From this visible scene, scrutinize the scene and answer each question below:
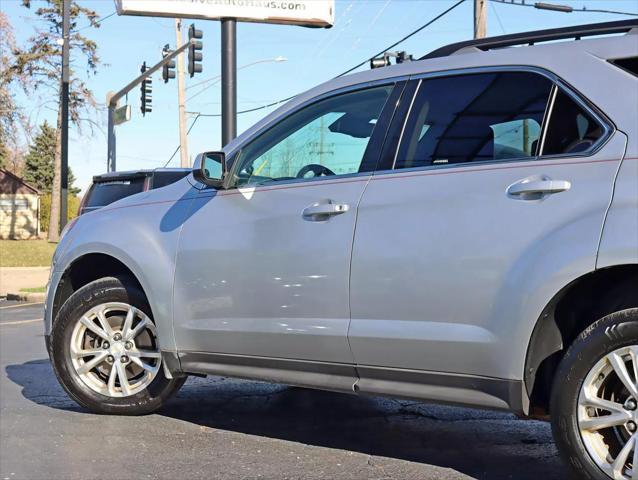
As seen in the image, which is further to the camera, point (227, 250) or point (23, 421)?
point (23, 421)

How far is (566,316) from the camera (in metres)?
3.52

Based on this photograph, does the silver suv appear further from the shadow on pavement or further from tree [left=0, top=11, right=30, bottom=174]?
tree [left=0, top=11, right=30, bottom=174]

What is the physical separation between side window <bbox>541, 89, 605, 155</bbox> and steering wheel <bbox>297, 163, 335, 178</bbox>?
116 centimetres

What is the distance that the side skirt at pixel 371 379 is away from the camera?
353cm

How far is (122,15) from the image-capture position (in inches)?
656

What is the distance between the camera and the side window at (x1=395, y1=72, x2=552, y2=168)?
367 centimetres

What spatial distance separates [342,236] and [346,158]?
18.7 inches

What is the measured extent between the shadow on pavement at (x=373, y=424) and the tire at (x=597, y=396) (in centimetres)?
62

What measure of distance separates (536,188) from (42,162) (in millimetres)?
70407

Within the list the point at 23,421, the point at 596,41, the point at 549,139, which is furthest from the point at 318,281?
the point at 23,421

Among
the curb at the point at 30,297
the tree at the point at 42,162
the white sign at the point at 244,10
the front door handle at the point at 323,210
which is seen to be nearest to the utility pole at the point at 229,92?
the white sign at the point at 244,10

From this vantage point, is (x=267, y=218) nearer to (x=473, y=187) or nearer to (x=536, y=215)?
(x=473, y=187)

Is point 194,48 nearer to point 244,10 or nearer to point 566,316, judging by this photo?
point 244,10

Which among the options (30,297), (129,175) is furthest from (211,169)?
(30,297)
